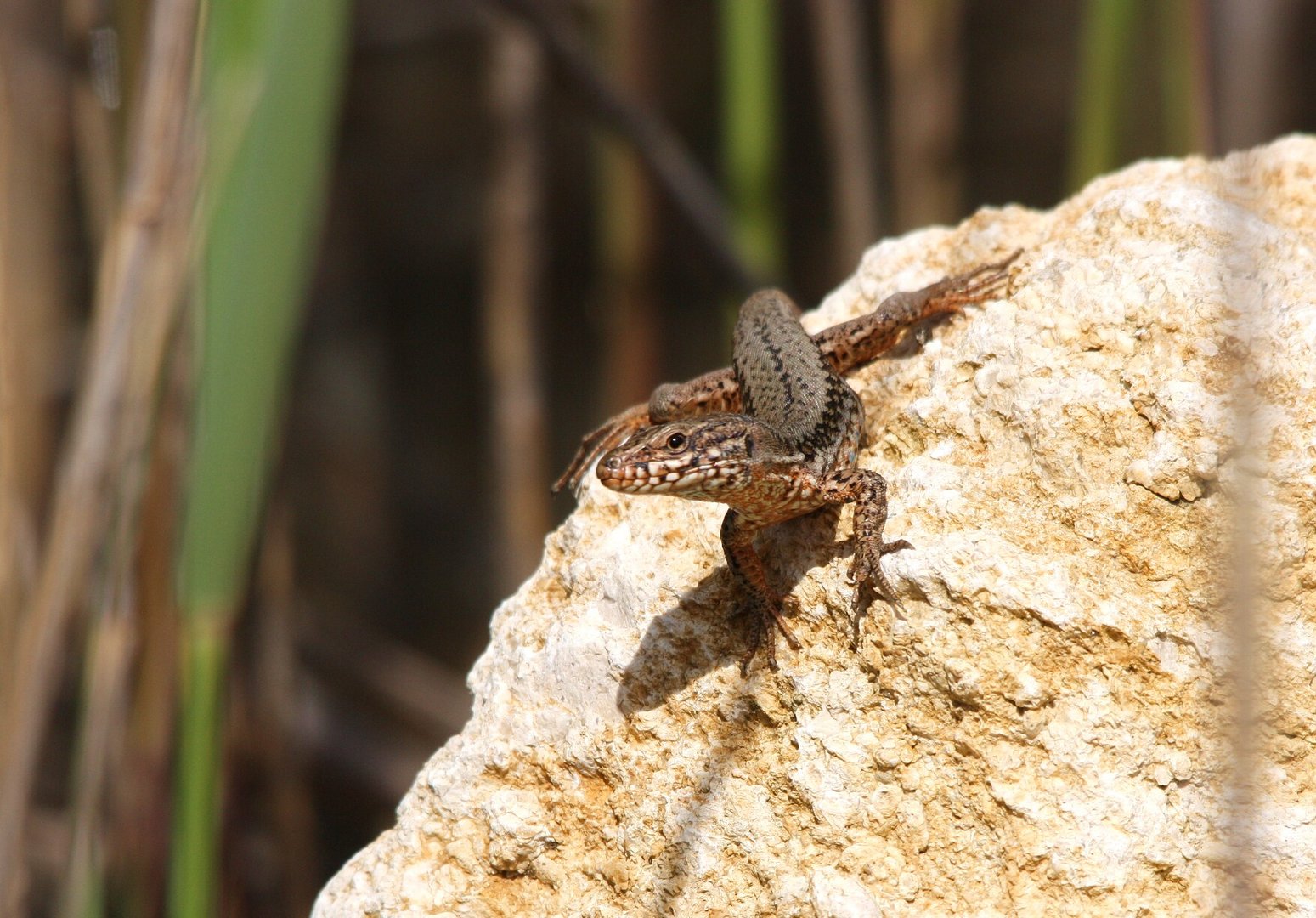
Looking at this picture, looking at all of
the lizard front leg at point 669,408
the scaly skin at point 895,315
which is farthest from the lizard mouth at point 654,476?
the lizard front leg at point 669,408

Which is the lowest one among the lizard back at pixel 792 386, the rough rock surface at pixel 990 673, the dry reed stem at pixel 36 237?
A: the rough rock surface at pixel 990 673

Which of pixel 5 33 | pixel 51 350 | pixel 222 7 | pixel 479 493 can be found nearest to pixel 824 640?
pixel 222 7

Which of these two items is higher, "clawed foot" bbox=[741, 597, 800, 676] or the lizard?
the lizard

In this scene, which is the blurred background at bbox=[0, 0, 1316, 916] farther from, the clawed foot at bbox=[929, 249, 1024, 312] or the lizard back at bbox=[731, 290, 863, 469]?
the lizard back at bbox=[731, 290, 863, 469]

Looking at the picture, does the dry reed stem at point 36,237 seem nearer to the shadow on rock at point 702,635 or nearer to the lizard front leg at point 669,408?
the lizard front leg at point 669,408

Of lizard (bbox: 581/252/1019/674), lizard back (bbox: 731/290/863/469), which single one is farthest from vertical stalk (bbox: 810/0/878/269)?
lizard (bbox: 581/252/1019/674)
